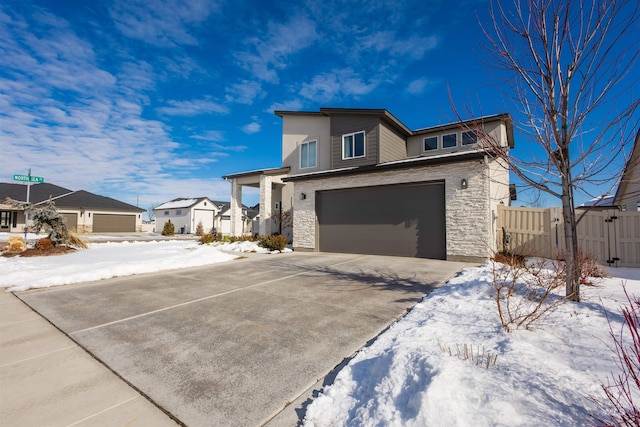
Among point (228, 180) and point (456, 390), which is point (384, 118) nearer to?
point (228, 180)

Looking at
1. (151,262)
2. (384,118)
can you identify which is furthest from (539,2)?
(151,262)

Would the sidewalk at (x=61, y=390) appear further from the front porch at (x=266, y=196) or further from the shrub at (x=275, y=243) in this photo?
the front porch at (x=266, y=196)

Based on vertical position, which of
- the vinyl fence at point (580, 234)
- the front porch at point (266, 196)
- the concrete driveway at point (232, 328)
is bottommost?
the concrete driveway at point (232, 328)

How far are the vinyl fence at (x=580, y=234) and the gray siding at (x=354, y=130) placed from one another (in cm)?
635

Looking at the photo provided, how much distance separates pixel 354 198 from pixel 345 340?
352 inches

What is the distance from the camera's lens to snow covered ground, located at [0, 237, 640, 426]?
1724 millimetres

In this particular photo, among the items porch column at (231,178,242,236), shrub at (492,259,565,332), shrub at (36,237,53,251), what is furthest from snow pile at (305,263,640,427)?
porch column at (231,178,242,236)

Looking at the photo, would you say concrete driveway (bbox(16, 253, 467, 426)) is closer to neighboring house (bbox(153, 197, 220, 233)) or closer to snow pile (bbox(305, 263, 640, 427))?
snow pile (bbox(305, 263, 640, 427))

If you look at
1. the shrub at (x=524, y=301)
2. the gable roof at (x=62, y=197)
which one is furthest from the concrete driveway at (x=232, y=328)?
the gable roof at (x=62, y=197)

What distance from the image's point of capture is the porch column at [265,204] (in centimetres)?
1636

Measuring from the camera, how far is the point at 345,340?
3309 mm

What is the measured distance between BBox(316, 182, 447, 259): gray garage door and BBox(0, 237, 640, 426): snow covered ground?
6.03 metres

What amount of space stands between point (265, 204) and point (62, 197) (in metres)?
29.3

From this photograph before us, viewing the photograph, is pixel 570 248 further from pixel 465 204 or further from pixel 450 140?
pixel 450 140
